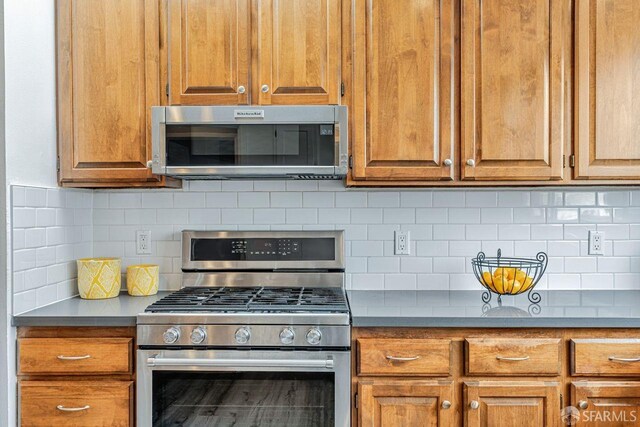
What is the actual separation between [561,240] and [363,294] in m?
1.00

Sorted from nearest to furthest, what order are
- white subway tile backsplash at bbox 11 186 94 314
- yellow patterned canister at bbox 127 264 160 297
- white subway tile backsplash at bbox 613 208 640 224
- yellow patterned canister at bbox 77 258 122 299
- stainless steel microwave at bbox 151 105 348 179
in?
white subway tile backsplash at bbox 11 186 94 314 < stainless steel microwave at bbox 151 105 348 179 < yellow patterned canister at bbox 77 258 122 299 < yellow patterned canister at bbox 127 264 160 297 < white subway tile backsplash at bbox 613 208 640 224

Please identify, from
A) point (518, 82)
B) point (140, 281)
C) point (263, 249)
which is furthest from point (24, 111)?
point (518, 82)

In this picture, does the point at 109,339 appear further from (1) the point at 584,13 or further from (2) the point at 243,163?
(1) the point at 584,13

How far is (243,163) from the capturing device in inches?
79.3

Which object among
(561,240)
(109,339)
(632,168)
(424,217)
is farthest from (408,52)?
(109,339)

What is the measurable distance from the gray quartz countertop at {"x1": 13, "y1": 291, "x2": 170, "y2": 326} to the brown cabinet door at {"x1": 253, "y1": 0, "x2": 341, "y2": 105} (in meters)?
1.00

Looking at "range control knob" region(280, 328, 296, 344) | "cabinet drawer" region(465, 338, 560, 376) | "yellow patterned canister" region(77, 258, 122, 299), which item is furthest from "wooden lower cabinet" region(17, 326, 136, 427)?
"cabinet drawer" region(465, 338, 560, 376)

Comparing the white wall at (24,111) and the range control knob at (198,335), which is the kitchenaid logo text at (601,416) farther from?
the white wall at (24,111)

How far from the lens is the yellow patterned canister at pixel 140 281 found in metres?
2.27

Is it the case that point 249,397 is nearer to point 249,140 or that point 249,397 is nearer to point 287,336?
point 287,336

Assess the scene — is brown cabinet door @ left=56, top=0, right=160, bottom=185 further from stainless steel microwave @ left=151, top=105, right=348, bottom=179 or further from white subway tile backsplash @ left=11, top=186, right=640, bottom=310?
white subway tile backsplash @ left=11, top=186, right=640, bottom=310

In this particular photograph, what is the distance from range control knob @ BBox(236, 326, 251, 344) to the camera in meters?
1.77

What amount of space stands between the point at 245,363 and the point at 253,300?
0.30 meters

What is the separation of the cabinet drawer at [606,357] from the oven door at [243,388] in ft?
2.68
